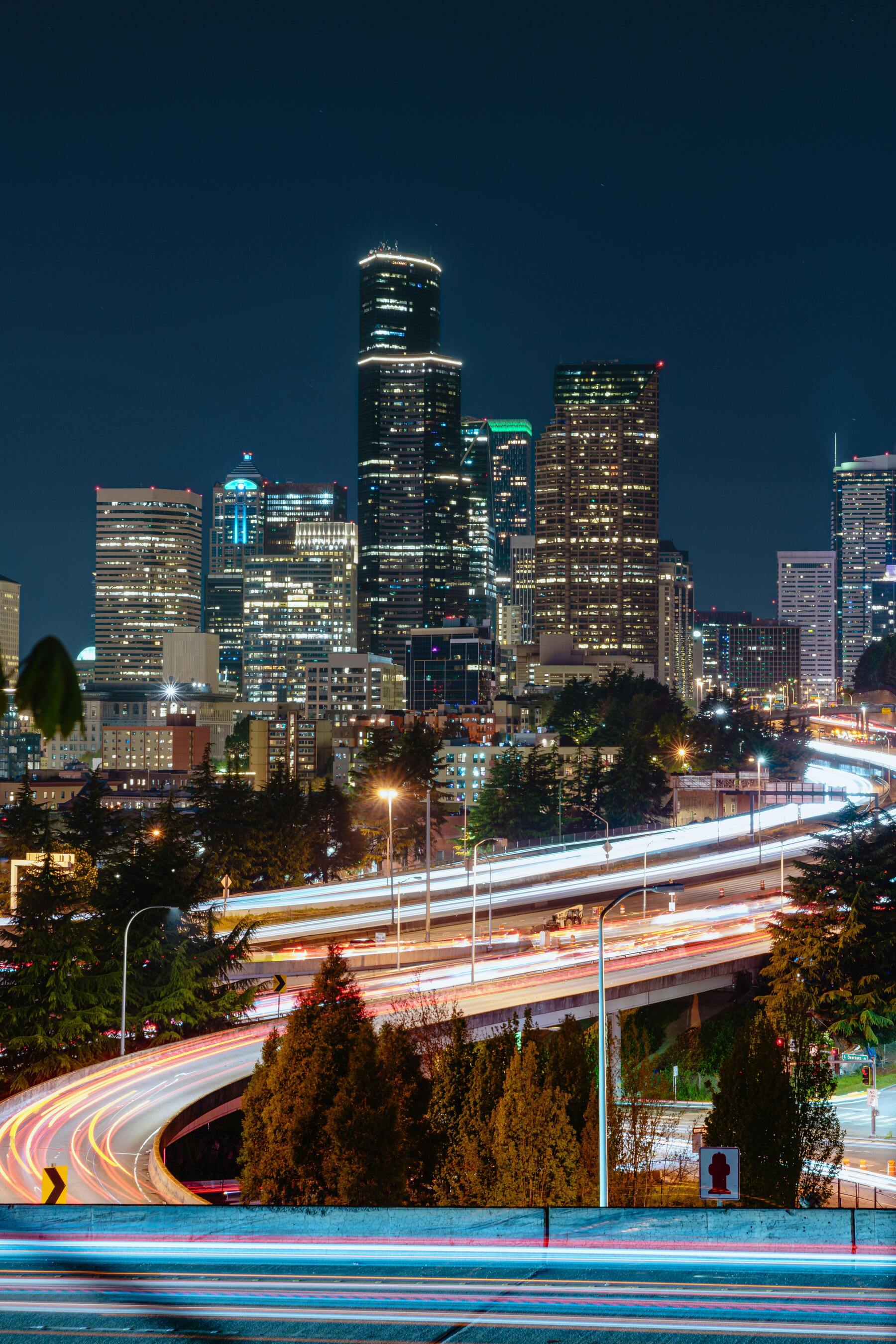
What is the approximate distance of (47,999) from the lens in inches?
1815

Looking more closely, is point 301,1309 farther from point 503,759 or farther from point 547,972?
point 503,759

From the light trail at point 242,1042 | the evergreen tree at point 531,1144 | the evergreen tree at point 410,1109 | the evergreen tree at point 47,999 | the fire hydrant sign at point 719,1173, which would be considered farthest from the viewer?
the evergreen tree at point 47,999

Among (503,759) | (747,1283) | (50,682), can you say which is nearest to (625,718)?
(503,759)

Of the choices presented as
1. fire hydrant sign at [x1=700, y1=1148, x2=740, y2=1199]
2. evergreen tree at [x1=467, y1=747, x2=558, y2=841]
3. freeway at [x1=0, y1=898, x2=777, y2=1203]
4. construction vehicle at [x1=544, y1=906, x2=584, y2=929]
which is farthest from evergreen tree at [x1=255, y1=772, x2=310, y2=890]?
fire hydrant sign at [x1=700, y1=1148, x2=740, y2=1199]

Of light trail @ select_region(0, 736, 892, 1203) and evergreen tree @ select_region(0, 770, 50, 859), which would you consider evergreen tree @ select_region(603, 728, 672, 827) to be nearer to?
light trail @ select_region(0, 736, 892, 1203)

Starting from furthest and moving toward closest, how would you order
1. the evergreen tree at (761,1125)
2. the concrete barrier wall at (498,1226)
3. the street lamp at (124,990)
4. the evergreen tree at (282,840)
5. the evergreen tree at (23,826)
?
the evergreen tree at (282,840), the evergreen tree at (23,826), the street lamp at (124,990), the evergreen tree at (761,1125), the concrete barrier wall at (498,1226)

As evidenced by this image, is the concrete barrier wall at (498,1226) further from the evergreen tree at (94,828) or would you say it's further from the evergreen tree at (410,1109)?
the evergreen tree at (94,828)

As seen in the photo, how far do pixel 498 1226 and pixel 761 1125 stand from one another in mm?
14738

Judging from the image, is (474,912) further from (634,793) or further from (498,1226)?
(634,793)

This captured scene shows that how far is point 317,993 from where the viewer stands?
34.2 meters

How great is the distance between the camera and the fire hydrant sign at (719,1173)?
19.5 metres

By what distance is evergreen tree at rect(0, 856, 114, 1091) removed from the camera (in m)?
44.8

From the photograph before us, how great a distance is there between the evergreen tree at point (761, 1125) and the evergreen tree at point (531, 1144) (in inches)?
141

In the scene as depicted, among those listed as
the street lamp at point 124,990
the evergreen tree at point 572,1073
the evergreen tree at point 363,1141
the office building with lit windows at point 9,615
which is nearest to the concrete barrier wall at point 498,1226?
the evergreen tree at point 363,1141
